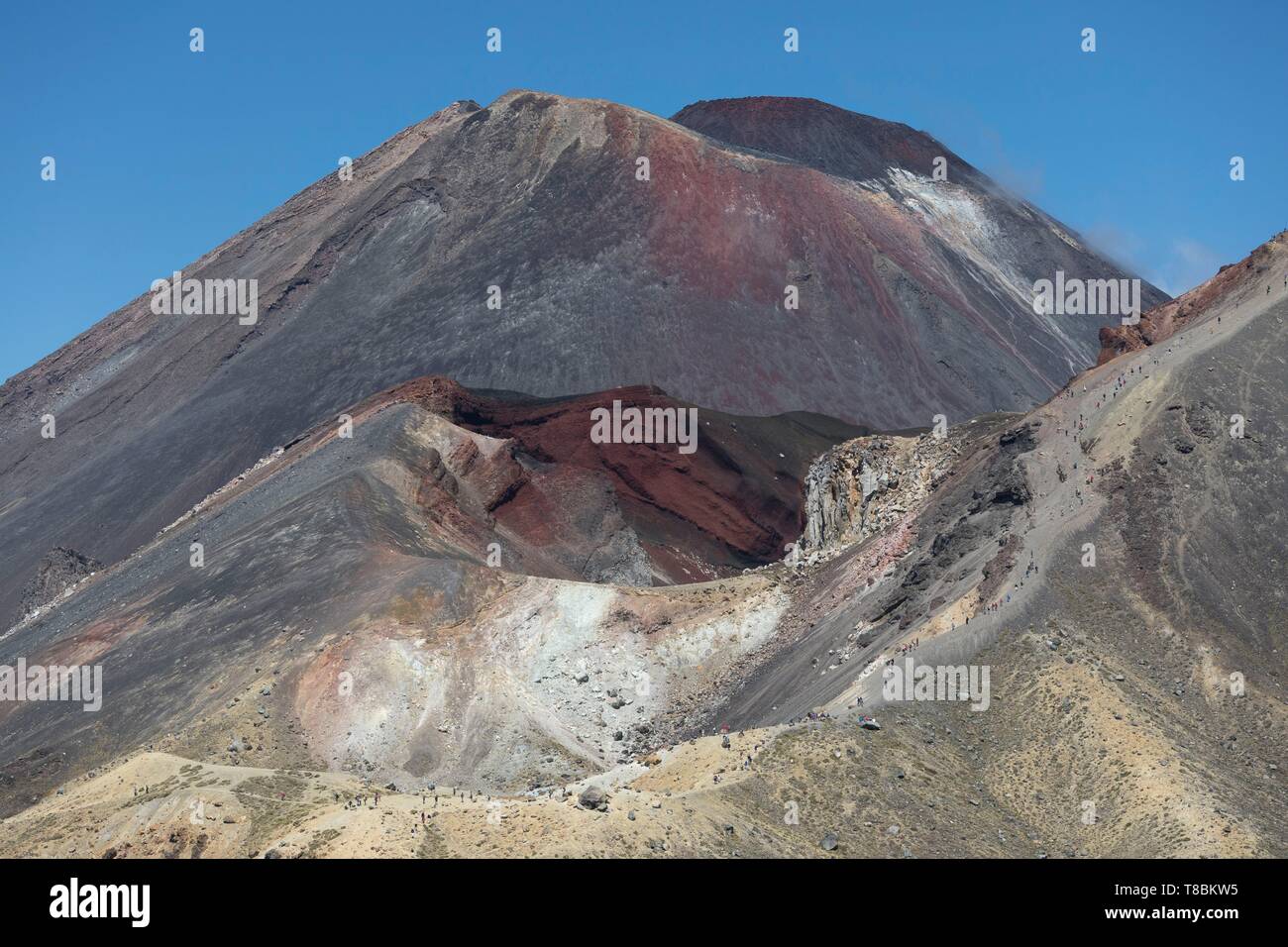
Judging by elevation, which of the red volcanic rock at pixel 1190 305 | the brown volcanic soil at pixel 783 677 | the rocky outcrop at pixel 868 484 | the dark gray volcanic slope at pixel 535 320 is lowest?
the brown volcanic soil at pixel 783 677

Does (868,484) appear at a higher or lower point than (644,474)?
lower

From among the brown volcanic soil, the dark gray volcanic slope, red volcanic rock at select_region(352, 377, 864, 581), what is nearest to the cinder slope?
the brown volcanic soil

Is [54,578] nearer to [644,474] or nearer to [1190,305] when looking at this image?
[644,474]

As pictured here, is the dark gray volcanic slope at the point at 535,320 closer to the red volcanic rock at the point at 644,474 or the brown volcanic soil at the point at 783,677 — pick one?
the red volcanic rock at the point at 644,474

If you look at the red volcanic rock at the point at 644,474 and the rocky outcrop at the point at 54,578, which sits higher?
the red volcanic rock at the point at 644,474

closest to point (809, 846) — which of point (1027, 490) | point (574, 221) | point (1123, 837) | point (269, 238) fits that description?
point (1123, 837)

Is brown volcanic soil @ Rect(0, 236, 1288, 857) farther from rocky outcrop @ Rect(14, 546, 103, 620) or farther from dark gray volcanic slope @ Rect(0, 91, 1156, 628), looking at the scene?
dark gray volcanic slope @ Rect(0, 91, 1156, 628)

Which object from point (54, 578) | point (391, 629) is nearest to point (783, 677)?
point (391, 629)

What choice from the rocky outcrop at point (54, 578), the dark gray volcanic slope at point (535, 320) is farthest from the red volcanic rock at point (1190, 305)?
the rocky outcrop at point (54, 578)
